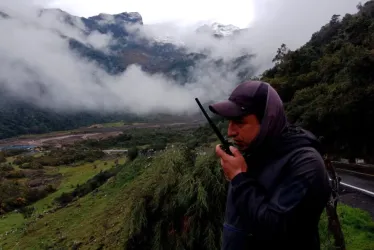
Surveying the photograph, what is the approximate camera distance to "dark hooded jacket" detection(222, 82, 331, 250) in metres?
1.44

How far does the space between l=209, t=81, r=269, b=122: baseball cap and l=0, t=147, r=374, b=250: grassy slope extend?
3.10 metres

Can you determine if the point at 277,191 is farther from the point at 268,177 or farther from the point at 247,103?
the point at 247,103

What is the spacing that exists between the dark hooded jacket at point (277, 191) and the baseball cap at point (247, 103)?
0.04 meters

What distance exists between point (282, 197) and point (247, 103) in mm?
449

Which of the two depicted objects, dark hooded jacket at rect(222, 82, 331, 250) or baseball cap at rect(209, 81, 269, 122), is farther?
baseball cap at rect(209, 81, 269, 122)

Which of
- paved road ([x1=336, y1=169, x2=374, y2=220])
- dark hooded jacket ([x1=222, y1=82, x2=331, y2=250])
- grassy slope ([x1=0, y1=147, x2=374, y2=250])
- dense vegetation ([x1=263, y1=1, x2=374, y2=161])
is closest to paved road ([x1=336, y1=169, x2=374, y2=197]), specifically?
paved road ([x1=336, y1=169, x2=374, y2=220])

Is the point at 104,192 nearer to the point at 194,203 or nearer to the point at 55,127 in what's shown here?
the point at 194,203

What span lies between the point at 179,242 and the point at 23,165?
45427 millimetres

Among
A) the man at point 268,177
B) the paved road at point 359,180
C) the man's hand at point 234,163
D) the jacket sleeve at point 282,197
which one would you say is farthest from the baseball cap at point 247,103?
the paved road at point 359,180

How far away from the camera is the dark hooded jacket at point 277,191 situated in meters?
1.44

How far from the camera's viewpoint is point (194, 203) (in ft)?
15.3

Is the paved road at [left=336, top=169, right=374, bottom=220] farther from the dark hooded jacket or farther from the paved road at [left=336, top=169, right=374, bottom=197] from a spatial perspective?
the dark hooded jacket

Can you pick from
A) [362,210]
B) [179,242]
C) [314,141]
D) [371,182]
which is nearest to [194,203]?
[179,242]

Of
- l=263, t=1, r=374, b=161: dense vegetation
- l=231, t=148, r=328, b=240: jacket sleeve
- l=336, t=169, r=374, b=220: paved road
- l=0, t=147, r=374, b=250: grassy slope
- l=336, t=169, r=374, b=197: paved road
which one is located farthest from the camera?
l=263, t=1, r=374, b=161: dense vegetation
